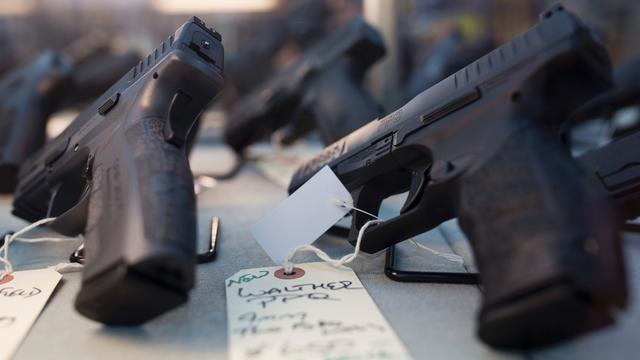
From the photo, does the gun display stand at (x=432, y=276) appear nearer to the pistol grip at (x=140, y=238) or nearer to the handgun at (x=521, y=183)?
the handgun at (x=521, y=183)

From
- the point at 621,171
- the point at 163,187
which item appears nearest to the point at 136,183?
the point at 163,187

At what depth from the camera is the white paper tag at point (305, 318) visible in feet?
1.11

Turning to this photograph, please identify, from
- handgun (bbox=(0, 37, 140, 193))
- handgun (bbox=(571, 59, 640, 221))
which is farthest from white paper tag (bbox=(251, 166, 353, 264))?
handgun (bbox=(0, 37, 140, 193))

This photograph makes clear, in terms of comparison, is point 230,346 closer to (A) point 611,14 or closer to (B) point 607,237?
(B) point 607,237

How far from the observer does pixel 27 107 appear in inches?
31.4

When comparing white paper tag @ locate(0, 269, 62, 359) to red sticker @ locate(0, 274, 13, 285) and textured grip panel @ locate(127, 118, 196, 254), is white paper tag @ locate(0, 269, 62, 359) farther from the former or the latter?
textured grip panel @ locate(127, 118, 196, 254)

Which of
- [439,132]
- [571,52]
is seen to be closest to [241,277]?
[439,132]

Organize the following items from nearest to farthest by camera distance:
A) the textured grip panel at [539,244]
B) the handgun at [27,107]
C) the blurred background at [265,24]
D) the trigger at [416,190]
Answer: the textured grip panel at [539,244]
the trigger at [416,190]
the handgun at [27,107]
the blurred background at [265,24]

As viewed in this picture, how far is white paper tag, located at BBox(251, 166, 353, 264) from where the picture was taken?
48cm

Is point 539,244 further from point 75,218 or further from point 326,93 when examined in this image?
point 326,93

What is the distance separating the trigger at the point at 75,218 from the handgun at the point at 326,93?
0.39m

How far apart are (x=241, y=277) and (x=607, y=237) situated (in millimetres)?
296

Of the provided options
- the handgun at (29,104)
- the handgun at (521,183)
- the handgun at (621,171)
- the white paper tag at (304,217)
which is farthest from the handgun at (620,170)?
the handgun at (29,104)

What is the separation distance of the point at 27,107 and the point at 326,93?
1.56 ft
